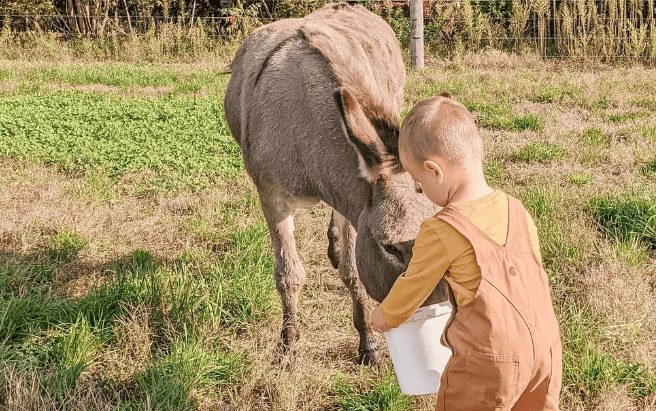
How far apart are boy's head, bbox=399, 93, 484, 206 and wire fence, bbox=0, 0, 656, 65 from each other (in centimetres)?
981

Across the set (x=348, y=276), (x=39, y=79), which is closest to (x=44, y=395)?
(x=348, y=276)

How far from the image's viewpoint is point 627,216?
13.9ft

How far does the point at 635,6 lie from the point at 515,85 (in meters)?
3.77

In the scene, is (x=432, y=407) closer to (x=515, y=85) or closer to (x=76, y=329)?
(x=76, y=329)

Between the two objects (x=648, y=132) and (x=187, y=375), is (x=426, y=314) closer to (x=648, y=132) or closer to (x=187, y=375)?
(x=187, y=375)

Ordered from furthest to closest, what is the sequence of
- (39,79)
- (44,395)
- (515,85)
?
(39,79)
(515,85)
(44,395)

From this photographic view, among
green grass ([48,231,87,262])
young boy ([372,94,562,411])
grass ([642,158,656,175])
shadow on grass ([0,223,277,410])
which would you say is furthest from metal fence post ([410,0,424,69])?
young boy ([372,94,562,411])

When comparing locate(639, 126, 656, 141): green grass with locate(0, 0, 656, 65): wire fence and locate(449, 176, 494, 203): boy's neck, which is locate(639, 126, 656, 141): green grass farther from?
locate(449, 176, 494, 203): boy's neck

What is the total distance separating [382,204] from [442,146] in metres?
0.55

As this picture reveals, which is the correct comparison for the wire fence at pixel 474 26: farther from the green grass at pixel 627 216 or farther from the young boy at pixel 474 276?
the young boy at pixel 474 276

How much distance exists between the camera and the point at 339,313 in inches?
146

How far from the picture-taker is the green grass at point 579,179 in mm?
5223

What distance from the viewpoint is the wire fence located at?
10.6 metres

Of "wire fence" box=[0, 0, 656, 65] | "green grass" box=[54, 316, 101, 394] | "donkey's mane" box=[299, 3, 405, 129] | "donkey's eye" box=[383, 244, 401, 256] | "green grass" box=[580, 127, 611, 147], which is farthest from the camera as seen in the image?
"wire fence" box=[0, 0, 656, 65]
